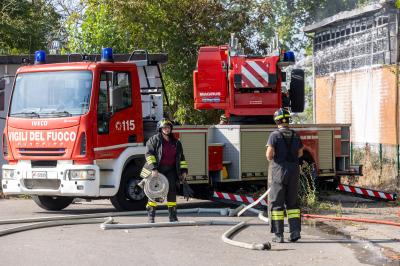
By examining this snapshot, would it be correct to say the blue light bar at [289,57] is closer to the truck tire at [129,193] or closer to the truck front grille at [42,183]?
the truck tire at [129,193]

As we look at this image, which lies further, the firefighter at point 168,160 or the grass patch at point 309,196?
the grass patch at point 309,196

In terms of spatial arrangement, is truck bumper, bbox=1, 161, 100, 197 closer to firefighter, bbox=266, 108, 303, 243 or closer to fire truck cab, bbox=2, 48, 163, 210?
fire truck cab, bbox=2, 48, 163, 210

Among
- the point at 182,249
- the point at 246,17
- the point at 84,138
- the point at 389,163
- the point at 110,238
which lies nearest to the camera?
the point at 182,249

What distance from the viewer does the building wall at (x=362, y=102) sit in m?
29.1

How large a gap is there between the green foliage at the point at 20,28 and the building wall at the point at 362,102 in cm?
1257

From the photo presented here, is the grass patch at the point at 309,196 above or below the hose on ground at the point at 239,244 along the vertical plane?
above

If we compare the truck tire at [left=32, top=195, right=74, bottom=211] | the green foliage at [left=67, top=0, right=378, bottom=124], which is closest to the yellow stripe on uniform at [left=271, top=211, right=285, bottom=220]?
the truck tire at [left=32, top=195, right=74, bottom=211]

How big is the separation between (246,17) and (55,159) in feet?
39.5

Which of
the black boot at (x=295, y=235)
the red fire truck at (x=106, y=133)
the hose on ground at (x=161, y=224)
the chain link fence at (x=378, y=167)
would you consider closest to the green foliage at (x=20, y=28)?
the chain link fence at (x=378, y=167)

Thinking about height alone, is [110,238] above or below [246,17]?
below

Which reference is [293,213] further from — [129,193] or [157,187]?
[129,193]

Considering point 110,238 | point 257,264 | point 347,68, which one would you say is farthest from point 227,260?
point 347,68

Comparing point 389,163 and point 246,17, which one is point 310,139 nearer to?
point 389,163

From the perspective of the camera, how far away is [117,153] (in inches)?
559
